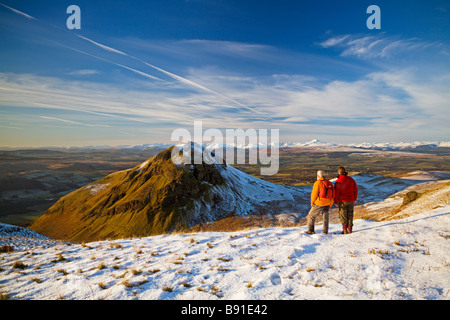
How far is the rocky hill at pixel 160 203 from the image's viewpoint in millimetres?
46750

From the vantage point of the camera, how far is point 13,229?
1049 inches

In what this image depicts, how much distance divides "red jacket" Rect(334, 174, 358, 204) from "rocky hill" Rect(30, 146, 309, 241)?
3879 cm

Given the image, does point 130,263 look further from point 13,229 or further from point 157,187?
point 157,187

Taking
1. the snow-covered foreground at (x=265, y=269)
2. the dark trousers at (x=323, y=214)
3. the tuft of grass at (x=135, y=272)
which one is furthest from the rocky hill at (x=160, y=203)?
the tuft of grass at (x=135, y=272)

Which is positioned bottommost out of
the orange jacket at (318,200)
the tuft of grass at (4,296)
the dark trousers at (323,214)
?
the tuft of grass at (4,296)

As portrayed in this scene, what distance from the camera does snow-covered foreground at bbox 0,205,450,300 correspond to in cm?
523

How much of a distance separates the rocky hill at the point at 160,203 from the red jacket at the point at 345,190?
38.8m

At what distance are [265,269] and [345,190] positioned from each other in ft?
20.0

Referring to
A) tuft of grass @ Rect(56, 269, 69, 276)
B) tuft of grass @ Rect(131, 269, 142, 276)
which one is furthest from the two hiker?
tuft of grass @ Rect(56, 269, 69, 276)

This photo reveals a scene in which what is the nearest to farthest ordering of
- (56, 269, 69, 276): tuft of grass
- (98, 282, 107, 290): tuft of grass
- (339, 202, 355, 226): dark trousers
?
1. (98, 282, 107, 290): tuft of grass
2. (56, 269, 69, 276): tuft of grass
3. (339, 202, 355, 226): dark trousers

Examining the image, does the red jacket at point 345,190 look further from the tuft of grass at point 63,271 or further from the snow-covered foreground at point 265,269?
the tuft of grass at point 63,271

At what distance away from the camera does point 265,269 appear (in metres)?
6.68

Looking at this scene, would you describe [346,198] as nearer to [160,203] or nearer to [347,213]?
[347,213]

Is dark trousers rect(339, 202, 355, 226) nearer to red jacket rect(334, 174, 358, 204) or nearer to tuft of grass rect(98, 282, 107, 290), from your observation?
red jacket rect(334, 174, 358, 204)
